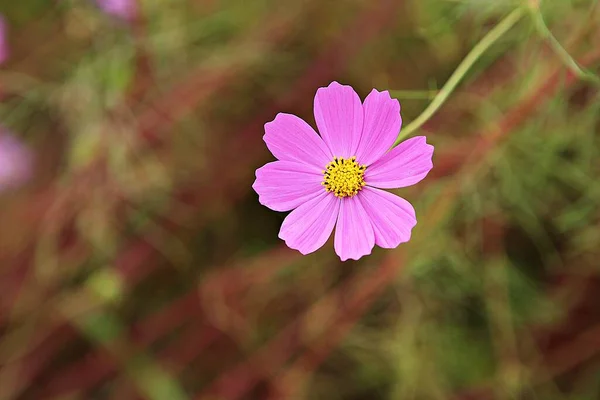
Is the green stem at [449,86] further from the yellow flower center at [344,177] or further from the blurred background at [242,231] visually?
the blurred background at [242,231]

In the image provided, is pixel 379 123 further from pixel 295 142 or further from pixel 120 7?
pixel 120 7

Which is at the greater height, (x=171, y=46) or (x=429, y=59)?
(x=429, y=59)

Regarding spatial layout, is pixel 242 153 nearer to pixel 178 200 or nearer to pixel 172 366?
→ pixel 178 200

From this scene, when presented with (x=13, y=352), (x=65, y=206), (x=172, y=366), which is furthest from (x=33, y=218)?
(x=172, y=366)

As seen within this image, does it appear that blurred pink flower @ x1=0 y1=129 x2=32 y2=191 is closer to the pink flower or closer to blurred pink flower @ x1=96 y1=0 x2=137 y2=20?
blurred pink flower @ x1=96 y1=0 x2=137 y2=20

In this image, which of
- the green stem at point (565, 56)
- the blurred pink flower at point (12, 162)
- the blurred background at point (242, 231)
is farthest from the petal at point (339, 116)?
the blurred pink flower at point (12, 162)

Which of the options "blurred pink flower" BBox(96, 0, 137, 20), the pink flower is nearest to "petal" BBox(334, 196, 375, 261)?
the pink flower
